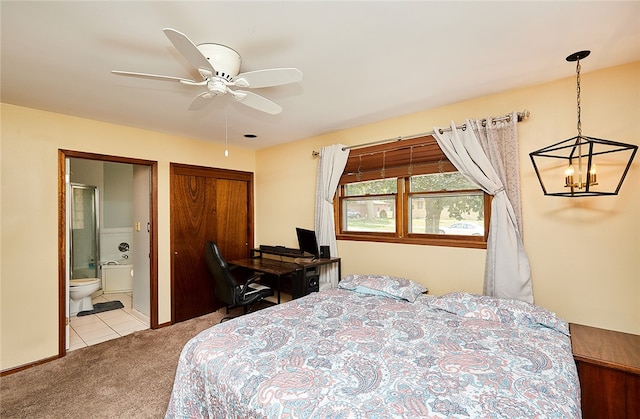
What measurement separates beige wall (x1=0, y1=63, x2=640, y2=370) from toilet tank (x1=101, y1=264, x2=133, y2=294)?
2.13m

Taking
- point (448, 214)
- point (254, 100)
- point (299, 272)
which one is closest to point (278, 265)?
point (299, 272)

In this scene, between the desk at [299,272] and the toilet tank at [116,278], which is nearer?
the desk at [299,272]

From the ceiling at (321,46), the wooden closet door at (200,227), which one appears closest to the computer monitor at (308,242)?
the wooden closet door at (200,227)

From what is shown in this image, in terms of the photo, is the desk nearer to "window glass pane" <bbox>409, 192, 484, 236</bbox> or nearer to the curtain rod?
"window glass pane" <bbox>409, 192, 484, 236</bbox>

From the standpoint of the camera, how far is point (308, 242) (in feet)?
11.4

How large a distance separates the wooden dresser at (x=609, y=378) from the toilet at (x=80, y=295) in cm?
554

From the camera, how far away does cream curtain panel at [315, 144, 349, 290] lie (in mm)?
3473

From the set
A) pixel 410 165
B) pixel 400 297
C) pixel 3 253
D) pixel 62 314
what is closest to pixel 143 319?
pixel 62 314

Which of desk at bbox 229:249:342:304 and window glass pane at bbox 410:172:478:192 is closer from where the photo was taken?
window glass pane at bbox 410:172:478:192

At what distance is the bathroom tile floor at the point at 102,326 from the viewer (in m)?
3.20

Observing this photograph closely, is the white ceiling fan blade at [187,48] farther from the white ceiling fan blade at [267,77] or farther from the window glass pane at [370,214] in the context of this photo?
the window glass pane at [370,214]

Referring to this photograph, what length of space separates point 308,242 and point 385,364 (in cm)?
212

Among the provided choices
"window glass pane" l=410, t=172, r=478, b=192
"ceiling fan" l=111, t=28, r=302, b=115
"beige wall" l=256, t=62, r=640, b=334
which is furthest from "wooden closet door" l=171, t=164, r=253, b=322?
"window glass pane" l=410, t=172, r=478, b=192

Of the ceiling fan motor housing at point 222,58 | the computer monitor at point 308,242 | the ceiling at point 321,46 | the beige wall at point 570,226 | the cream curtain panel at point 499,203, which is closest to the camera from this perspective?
the ceiling at point 321,46
